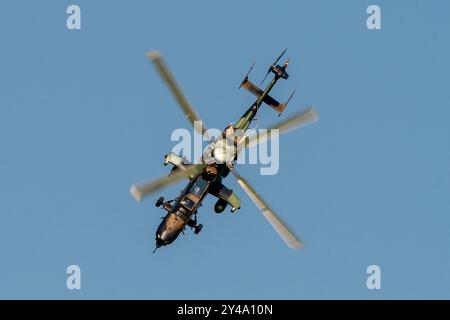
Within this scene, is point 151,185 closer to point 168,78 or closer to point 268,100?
point 168,78

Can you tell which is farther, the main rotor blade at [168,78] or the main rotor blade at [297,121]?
the main rotor blade at [168,78]

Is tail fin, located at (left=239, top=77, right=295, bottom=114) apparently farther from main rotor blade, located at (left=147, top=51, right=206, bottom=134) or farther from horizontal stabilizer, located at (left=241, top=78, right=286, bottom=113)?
main rotor blade, located at (left=147, top=51, right=206, bottom=134)

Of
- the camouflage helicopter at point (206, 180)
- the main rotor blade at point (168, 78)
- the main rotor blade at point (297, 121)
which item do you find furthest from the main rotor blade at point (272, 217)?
the main rotor blade at point (168, 78)

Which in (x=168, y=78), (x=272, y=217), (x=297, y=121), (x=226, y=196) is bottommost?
(x=272, y=217)

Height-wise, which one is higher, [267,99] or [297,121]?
[267,99]

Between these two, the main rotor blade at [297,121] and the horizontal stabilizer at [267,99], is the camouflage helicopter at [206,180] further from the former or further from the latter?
the horizontal stabilizer at [267,99]

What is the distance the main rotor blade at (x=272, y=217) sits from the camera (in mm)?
52594

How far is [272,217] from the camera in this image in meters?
52.7

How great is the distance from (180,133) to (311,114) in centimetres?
664

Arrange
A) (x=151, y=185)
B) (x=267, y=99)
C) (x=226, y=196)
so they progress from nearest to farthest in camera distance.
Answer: (x=151, y=185)
(x=226, y=196)
(x=267, y=99)

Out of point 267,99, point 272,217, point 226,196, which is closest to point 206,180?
point 226,196

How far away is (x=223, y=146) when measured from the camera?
53.2m

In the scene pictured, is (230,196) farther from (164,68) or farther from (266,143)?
(164,68)
